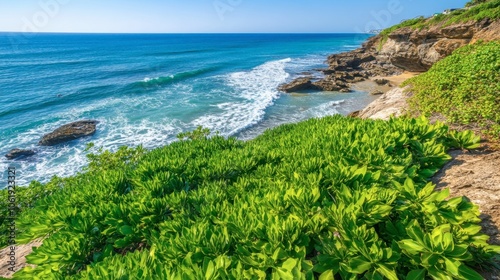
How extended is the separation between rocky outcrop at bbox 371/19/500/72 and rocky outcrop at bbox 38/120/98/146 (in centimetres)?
2500

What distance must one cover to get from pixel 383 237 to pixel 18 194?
345 inches

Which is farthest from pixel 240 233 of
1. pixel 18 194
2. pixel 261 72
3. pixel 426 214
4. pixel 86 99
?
pixel 261 72

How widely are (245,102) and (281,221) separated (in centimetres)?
2351

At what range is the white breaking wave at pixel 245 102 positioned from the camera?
64.5ft

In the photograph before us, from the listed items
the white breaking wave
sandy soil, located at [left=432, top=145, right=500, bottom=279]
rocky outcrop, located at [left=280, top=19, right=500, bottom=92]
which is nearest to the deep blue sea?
the white breaking wave

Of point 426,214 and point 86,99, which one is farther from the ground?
point 426,214

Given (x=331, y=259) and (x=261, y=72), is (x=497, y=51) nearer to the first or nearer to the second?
(x=331, y=259)

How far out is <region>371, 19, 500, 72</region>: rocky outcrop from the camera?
47.2 ft

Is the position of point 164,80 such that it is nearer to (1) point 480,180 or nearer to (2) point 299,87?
(2) point 299,87

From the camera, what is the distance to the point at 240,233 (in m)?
2.61

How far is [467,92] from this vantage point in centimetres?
667

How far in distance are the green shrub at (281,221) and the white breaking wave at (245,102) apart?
44.0 ft

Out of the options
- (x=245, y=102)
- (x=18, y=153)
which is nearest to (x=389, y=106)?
(x=245, y=102)

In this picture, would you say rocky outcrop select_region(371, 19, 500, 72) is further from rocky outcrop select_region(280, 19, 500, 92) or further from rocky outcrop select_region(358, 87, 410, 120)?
rocky outcrop select_region(358, 87, 410, 120)
